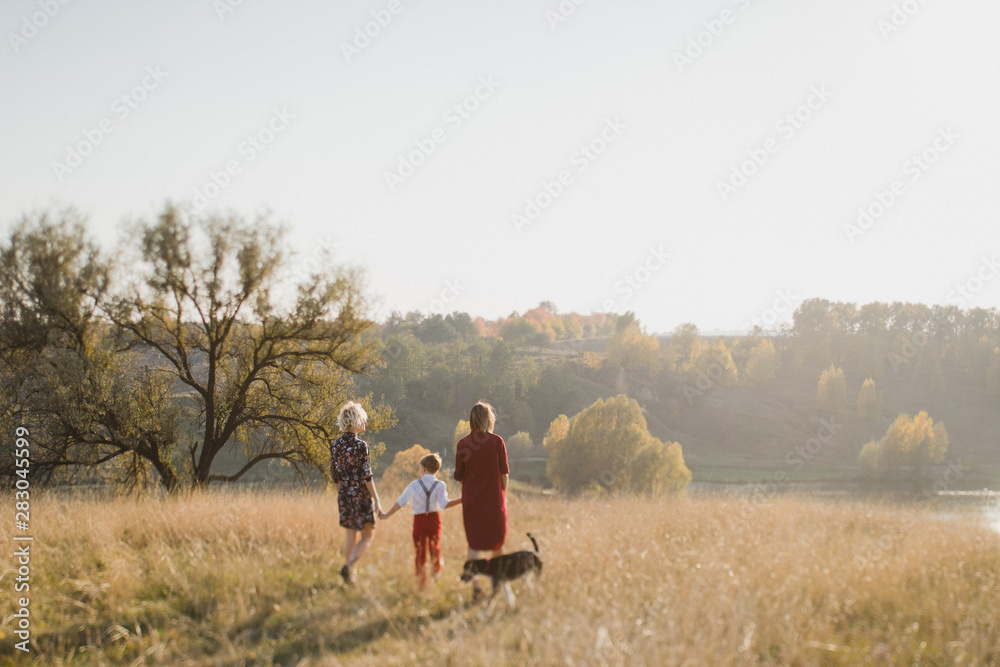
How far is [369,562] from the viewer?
6742mm

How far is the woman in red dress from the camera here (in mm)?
6180

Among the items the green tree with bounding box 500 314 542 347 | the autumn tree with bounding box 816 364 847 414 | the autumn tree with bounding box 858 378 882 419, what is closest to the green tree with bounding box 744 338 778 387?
the autumn tree with bounding box 816 364 847 414

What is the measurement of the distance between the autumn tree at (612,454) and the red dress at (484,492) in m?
42.0

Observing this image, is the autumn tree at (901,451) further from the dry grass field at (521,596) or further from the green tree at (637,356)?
the dry grass field at (521,596)

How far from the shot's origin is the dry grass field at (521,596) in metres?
4.41

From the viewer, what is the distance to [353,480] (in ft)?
21.0

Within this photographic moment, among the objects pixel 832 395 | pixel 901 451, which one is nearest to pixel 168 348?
pixel 901 451

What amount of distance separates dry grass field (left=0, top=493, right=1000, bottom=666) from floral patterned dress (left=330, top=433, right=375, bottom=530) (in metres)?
0.58

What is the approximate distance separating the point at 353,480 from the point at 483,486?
137cm

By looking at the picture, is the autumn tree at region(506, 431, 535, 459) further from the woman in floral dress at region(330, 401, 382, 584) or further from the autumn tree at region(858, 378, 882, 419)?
the woman in floral dress at region(330, 401, 382, 584)

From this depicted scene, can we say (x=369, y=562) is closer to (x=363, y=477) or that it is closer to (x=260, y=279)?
(x=363, y=477)

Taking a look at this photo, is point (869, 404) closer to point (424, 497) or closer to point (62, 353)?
point (62, 353)

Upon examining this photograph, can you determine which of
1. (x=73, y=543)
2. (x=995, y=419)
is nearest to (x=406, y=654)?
(x=73, y=543)

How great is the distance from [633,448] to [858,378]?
8015cm
